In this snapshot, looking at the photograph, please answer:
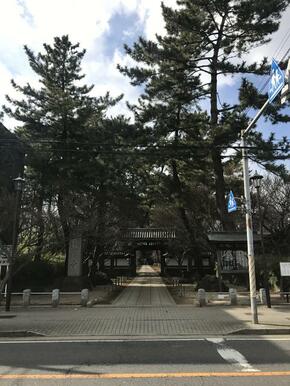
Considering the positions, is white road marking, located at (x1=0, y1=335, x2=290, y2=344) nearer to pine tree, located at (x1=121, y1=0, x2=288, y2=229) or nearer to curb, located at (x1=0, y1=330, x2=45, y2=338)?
curb, located at (x1=0, y1=330, x2=45, y2=338)

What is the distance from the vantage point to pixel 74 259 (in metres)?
27.7

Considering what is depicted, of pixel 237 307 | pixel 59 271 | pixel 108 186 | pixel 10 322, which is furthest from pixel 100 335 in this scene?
pixel 59 271

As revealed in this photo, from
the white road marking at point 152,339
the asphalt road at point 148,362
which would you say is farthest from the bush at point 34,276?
the asphalt road at point 148,362

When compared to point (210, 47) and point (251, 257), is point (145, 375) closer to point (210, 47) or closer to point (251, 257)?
point (251, 257)

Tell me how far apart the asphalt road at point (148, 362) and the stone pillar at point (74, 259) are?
55.5 feet

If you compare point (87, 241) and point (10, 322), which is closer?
point (10, 322)

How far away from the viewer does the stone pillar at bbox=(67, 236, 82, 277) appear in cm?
2747

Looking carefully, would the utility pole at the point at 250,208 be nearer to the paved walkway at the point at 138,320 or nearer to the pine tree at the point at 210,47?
the paved walkway at the point at 138,320

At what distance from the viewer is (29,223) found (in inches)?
831

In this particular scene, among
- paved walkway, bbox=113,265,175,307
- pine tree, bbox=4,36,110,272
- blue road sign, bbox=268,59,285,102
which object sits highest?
→ pine tree, bbox=4,36,110,272

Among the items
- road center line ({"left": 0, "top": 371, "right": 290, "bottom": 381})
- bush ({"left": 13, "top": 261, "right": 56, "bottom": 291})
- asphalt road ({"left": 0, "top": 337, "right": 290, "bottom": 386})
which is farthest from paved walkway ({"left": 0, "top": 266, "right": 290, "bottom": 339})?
bush ({"left": 13, "top": 261, "right": 56, "bottom": 291})

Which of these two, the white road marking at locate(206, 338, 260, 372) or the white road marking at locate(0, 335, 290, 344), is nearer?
the white road marking at locate(206, 338, 260, 372)

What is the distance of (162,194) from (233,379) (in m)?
22.9

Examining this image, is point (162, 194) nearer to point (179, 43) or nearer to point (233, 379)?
point (179, 43)
